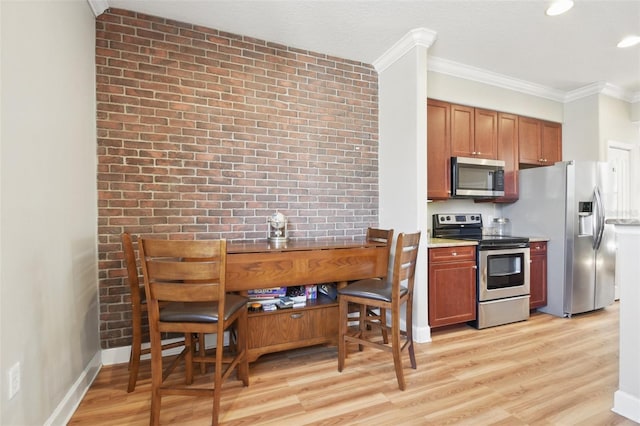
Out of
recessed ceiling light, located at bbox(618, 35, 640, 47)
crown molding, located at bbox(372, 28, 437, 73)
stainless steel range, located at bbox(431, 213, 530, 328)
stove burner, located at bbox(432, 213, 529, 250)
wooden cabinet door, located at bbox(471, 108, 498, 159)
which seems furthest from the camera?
wooden cabinet door, located at bbox(471, 108, 498, 159)

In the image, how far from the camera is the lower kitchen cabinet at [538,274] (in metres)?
3.26

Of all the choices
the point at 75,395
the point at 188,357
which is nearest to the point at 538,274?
the point at 188,357

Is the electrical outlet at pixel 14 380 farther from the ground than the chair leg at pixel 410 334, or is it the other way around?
the electrical outlet at pixel 14 380

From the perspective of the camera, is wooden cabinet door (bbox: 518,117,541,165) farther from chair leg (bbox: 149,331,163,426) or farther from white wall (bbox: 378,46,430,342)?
chair leg (bbox: 149,331,163,426)

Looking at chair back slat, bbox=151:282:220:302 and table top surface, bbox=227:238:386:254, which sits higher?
table top surface, bbox=227:238:386:254

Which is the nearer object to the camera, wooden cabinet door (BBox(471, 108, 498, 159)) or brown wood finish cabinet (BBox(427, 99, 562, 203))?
brown wood finish cabinet (BBox(427, 99, 562, 203))

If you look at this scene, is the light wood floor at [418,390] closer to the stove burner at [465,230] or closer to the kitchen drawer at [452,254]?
the kitchen drawer at [452,254]

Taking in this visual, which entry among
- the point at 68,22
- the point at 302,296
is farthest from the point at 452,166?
the point at 68,22

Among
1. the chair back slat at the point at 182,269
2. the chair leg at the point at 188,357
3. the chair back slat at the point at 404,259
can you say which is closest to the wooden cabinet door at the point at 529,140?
the chair back slat at the point at 404,259

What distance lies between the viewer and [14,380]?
3.90 feet

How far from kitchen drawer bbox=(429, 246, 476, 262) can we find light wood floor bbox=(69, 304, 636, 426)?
0.72 m

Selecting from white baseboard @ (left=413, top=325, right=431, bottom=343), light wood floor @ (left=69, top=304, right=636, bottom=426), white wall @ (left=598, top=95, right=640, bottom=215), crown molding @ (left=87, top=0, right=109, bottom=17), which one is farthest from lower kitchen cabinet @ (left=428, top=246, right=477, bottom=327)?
crown molding @ (left=87, top=0, right=109, bottom=17)

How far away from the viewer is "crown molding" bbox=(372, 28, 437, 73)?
2549mm

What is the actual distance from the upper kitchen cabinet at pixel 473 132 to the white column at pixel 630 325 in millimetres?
1730
